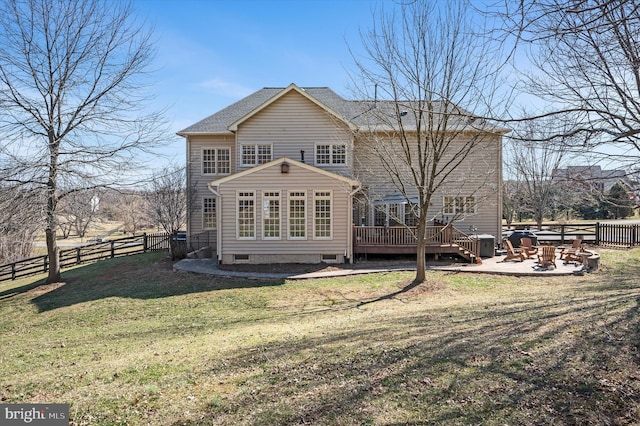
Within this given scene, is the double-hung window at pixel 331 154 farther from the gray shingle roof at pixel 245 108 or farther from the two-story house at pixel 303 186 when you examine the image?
the gray shingle roof at pixel 245 108

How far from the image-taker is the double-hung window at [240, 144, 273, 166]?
59.5 feet

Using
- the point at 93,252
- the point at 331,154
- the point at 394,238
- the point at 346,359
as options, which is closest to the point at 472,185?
the point at 394,238

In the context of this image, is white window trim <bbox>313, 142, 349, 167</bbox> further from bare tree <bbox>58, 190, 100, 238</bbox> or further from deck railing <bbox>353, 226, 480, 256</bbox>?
bare tree <bbox>58, 190, 100, 238</bbox>

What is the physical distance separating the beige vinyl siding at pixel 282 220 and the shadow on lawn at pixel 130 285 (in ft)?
7.43

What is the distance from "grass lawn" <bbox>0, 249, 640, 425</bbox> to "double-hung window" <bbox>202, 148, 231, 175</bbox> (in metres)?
9.74

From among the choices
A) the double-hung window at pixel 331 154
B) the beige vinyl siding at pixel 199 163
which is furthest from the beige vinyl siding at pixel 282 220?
the beige vinyl siding at pixel 199 163

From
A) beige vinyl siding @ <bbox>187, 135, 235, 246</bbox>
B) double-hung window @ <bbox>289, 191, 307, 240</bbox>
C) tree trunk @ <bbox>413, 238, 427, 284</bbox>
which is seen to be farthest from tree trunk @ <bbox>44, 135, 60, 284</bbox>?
tree trunk @ <bbox>413, 238, 427, 284</bbox>

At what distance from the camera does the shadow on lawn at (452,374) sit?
144 inches

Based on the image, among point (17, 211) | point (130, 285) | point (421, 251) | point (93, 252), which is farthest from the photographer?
point (93, 252)

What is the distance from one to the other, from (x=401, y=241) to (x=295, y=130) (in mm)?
7005

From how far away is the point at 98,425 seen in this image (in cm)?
383

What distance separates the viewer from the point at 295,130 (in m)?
17.9

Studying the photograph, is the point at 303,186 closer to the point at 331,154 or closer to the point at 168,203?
the point at 331,154

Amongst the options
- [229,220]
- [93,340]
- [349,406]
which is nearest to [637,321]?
[349,406]
